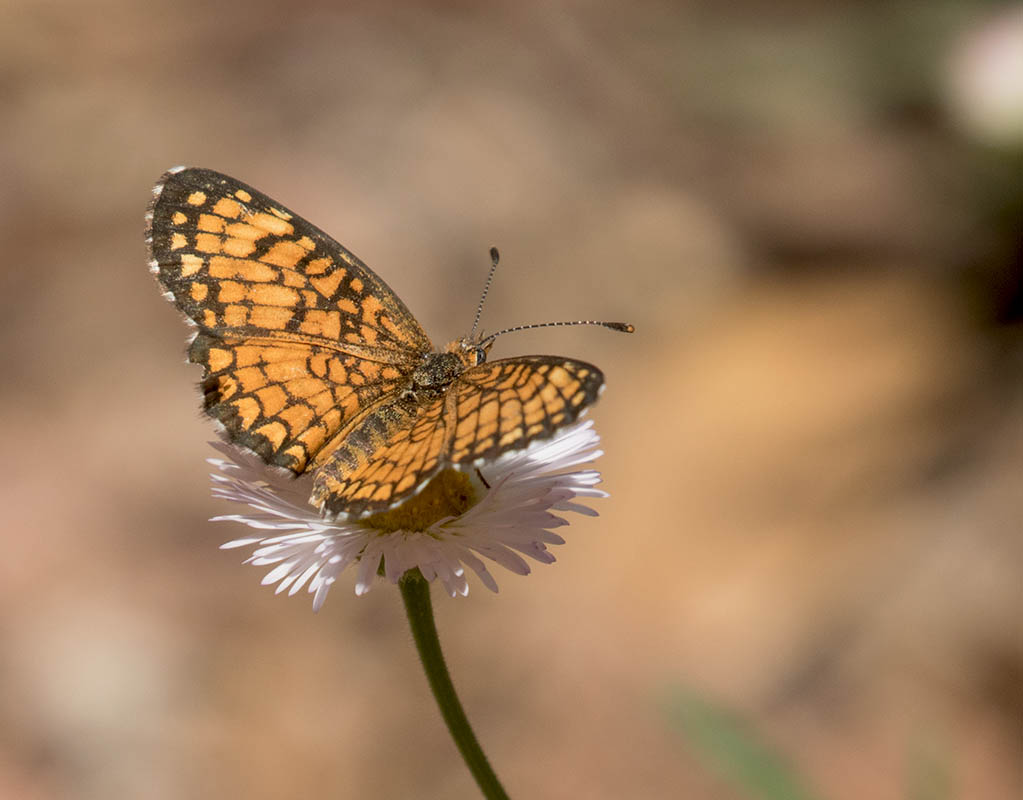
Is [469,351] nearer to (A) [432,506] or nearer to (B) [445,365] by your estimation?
(B) [445,365]

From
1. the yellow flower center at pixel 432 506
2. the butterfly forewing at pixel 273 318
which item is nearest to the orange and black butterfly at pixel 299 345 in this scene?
the butterfly forewing at pixel 273 318

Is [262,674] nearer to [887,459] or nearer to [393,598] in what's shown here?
[393,598]

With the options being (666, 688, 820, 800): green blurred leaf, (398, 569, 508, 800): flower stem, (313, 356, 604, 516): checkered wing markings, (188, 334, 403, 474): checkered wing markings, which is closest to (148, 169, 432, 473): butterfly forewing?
(188, 334, 403, 474): checkered wing markings

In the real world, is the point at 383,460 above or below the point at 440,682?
above

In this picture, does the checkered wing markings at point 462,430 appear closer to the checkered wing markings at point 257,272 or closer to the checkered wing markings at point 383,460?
the checkered wing markings at point 383,460

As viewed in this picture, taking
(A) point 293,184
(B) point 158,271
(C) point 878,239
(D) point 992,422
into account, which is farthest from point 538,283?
(B) point 158,271

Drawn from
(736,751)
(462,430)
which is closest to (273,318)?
(462,430)

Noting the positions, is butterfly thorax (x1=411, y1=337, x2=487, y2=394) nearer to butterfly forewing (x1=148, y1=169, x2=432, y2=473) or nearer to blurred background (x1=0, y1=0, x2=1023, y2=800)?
butterfly forewing (x1=148, y1=169, x2=432, y2=473)
